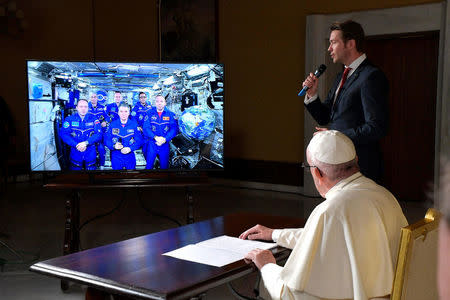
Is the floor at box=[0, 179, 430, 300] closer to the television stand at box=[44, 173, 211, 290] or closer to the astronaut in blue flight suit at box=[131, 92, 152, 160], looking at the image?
the television stand at box=[44, 173, 211, 290]

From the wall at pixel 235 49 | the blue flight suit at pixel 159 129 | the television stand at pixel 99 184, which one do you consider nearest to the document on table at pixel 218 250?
the television stand at pixel 99 184

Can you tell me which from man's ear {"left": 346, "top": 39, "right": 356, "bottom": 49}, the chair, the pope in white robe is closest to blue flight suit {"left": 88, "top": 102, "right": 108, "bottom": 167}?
man's ear {"left": 346, "top": 39, "right": 356, "bottom": 49}

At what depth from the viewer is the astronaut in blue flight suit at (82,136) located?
4.85 m

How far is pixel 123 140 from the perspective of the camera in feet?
16.4

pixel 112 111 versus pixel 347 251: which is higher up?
pixel 112 111

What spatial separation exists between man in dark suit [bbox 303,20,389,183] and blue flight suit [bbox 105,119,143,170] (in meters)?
1.80

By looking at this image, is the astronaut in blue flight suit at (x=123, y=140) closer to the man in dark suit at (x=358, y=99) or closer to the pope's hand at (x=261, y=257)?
the man in dark suit at (x=358, y=99)

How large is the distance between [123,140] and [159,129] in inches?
12.6

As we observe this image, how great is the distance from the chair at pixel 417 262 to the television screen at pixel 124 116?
326 centimetres

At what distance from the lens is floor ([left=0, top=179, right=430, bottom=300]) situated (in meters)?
4.61

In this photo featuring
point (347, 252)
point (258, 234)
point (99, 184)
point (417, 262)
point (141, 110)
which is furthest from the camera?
point (141, 110)

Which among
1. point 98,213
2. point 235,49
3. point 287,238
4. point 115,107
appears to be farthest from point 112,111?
point 235,49

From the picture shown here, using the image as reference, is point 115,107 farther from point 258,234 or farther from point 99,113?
point 258,234

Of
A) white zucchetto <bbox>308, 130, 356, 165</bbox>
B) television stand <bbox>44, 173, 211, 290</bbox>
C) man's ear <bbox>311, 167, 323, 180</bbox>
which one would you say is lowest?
television stand <bbox>44, 173, 211, 290</bbox>
